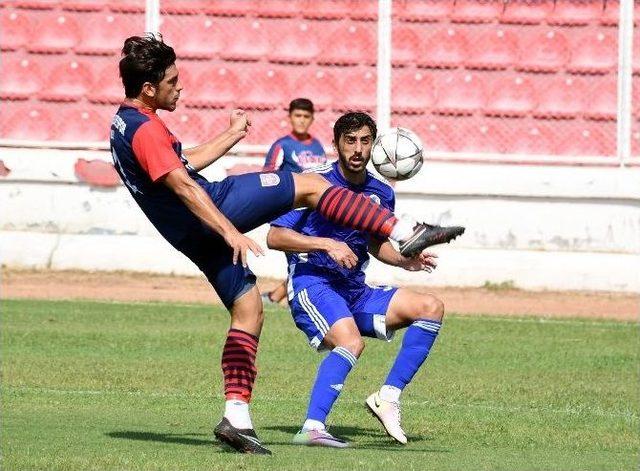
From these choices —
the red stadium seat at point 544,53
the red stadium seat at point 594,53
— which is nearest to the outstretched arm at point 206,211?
the red stadium seat at point 544,53

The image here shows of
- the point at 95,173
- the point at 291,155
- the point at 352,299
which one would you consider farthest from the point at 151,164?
the point at 95,173

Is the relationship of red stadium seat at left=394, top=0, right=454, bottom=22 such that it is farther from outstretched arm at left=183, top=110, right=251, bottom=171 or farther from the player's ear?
the player's ear

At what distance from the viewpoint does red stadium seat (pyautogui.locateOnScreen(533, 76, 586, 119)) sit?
66.2ft

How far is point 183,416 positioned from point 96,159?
34.2 ft

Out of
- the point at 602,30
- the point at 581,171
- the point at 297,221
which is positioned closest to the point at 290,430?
the point at 297,221

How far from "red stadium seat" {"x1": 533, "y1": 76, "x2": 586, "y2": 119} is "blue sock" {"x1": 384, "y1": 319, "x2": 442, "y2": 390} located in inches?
459

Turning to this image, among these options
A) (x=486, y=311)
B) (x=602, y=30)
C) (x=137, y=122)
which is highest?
(x=602, y=30)

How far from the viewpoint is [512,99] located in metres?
20.3

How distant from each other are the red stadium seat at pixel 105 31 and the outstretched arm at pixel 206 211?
520 inches

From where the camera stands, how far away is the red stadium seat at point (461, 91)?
20.3m

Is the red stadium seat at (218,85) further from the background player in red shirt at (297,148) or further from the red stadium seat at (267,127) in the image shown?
the background player in red shirt at (297,148)

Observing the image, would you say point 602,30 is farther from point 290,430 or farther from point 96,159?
point 290,430

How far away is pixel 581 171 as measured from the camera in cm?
1948

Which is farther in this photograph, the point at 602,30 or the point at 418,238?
the point at 602,30
